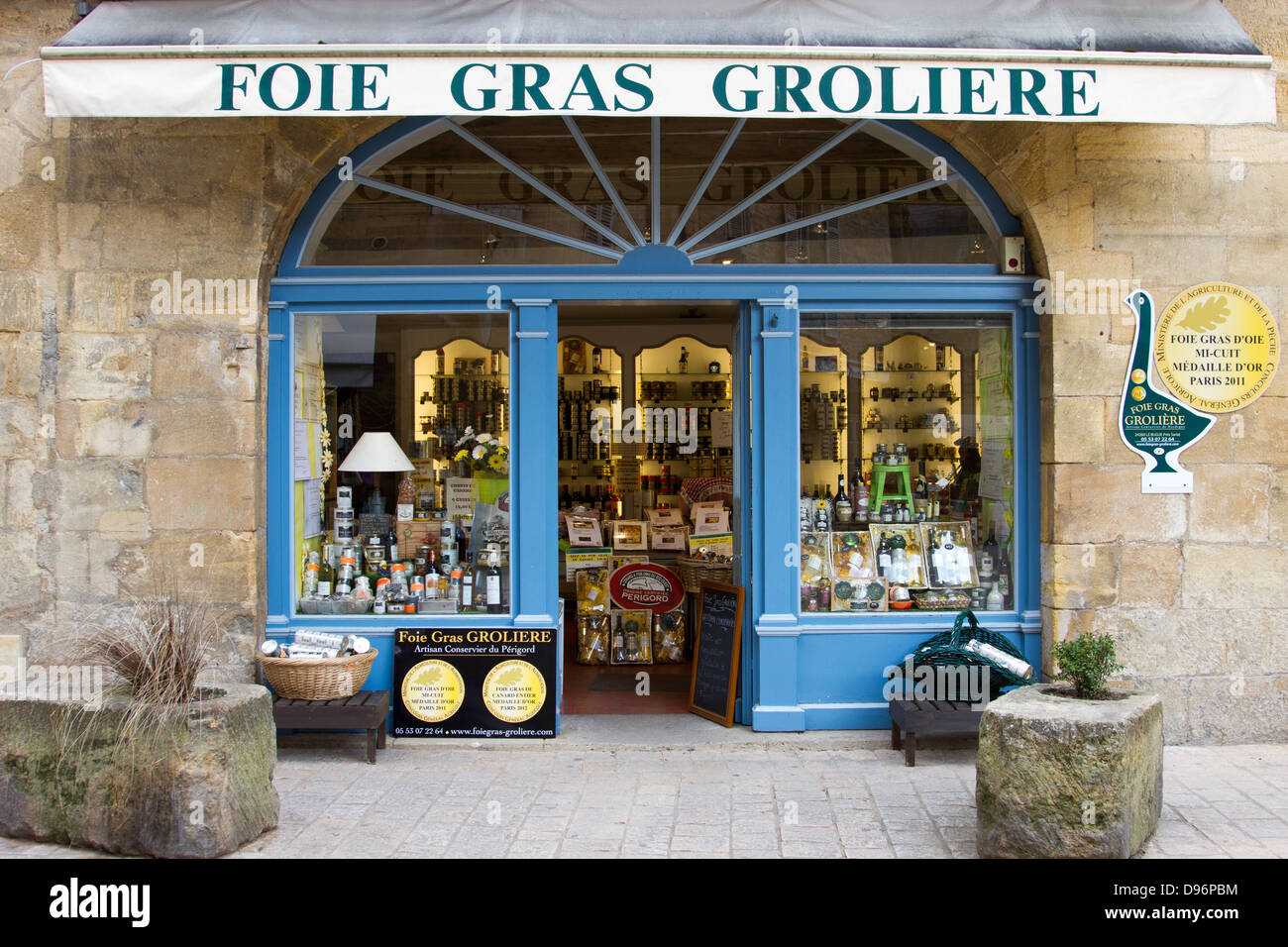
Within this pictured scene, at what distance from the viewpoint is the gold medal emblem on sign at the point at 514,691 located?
627cm

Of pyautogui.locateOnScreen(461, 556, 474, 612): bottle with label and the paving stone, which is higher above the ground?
pyautogui.locateOnScreen(461, 556, 474, 612): bottle with label

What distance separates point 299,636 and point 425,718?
35.1 inches

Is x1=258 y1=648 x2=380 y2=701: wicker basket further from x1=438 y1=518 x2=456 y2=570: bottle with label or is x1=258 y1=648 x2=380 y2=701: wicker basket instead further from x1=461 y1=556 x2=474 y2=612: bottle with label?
x1=438 y1=518 x2=456 y2=570: bottle with label

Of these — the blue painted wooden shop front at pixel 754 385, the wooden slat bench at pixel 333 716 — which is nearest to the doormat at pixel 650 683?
the blue painted wooden shop front at pixel 754 385

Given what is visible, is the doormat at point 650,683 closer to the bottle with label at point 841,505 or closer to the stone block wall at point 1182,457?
the bottle with label at point 841,505

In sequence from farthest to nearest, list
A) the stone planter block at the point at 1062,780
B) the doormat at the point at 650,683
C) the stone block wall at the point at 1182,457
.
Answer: the doormat at the point at 650,683 → the stone block wall at the point at 1182,457 → the stone planter block at the point at 1062,780

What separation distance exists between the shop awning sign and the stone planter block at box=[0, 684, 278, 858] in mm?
3041

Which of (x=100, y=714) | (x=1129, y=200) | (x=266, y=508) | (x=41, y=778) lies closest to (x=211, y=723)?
(x=100, y=714)

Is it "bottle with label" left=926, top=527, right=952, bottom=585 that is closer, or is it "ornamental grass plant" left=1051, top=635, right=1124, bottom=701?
"ornamental grass plant" left=1051, top=635, right=1124, bottom=701

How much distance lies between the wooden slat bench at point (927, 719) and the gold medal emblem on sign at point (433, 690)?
8.42 feet

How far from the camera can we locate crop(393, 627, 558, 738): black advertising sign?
6.27 meters

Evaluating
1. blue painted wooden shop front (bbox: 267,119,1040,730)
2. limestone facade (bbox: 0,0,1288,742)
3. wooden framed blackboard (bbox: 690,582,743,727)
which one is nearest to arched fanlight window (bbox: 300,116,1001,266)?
blue painted wooden shop front (bbox: 267,119,1040,730)

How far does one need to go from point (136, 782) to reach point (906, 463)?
4750 millimetres

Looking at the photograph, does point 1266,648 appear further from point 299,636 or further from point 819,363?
point 299,636
